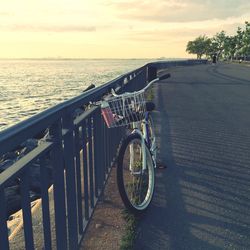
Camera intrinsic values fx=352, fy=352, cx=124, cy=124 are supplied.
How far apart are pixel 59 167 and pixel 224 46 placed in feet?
421

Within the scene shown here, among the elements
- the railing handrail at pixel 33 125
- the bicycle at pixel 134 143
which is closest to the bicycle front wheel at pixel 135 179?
the bicycle at pixel 134 143

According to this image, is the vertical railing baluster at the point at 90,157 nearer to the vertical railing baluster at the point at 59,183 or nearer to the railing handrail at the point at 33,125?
the railing handrail at the point at 33,125

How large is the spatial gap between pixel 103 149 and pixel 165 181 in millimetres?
1220

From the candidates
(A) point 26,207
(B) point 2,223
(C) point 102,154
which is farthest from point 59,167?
(C) point 102,154

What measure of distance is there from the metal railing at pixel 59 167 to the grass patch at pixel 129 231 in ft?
1.33

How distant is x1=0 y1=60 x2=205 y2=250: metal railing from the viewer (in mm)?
1836

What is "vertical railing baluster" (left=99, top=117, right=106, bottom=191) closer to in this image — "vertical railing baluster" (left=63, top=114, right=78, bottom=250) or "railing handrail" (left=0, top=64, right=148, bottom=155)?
"railing handrail" (left=0, top=64, right=148, bottom=155)

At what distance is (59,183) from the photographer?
8.74ft

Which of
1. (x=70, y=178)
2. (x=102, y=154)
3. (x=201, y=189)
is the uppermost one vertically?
(x=70, y=178)

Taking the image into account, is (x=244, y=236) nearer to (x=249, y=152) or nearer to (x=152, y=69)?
(x=249, y=152)

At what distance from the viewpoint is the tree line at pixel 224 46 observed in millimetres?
83037

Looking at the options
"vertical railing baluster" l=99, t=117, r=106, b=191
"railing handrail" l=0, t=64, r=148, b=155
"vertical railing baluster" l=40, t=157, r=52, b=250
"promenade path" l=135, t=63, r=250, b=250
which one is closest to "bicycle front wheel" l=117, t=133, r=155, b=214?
"promenade path" l=135, t=63, r=250, b=250

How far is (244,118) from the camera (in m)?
10.3

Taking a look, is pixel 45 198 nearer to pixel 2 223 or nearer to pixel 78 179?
pixel 2 223
